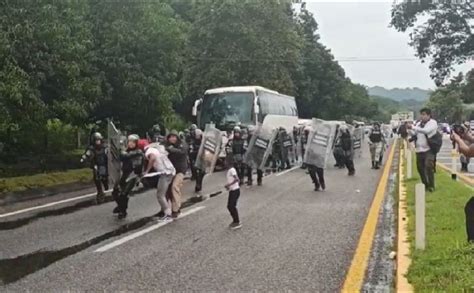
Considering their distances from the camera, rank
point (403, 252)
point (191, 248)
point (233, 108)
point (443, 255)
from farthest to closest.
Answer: point (233, 108)
point (191, 248)
point (403, 252)
point (443, 255)

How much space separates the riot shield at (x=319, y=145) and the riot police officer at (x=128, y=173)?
19.2ft

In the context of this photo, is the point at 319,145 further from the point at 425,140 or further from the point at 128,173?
the point at 128,173

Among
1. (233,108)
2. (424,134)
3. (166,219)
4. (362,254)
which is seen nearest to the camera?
(362,254)

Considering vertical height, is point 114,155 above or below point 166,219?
above

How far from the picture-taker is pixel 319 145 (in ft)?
55.1

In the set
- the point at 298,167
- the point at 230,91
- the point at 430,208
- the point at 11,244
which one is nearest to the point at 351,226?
the point at 430,208

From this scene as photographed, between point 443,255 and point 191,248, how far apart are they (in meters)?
3.30

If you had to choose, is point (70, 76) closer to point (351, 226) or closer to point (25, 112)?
point (25, 112)

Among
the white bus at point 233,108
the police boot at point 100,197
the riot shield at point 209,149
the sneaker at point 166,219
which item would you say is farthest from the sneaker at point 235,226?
the white bus at point 233,108

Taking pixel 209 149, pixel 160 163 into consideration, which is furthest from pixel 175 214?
pixel 209 149

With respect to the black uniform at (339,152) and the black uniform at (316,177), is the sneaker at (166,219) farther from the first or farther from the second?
the black uniform at (339,152)

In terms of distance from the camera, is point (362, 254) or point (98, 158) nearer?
point (362, 254)

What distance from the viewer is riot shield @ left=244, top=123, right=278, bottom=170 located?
61.2 ft

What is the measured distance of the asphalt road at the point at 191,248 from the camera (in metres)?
6.64
